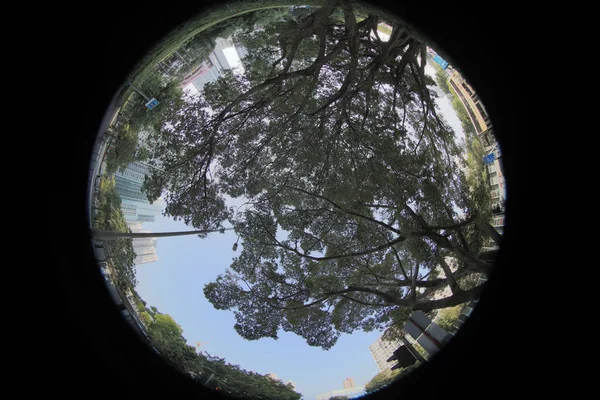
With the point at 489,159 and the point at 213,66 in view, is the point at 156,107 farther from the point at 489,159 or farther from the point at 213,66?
the point at 489,159

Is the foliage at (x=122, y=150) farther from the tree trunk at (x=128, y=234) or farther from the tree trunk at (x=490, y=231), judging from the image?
the tree trunk at (x=490, y=231)

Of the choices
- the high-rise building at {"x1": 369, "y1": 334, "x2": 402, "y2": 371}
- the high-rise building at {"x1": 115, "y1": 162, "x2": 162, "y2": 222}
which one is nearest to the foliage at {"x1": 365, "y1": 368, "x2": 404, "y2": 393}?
the high-rise building at {"x1": 369, "y1": 334, "x2": 402, "y2": 371}

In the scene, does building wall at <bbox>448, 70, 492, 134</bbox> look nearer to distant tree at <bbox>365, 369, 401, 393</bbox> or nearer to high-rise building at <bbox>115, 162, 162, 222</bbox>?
distant tree at <bbox>365, 369, 401, 393</bbox>

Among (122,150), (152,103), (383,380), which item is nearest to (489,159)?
(383,380)

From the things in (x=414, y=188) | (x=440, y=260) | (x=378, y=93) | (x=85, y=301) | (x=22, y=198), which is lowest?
(x=440, y=260)

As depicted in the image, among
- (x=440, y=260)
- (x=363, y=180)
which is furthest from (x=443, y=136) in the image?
(x=440, y=260)

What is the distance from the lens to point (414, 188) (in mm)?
6988

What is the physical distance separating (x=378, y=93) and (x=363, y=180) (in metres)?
2.20

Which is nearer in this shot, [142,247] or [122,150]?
[122,150]

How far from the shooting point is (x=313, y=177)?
7.79m

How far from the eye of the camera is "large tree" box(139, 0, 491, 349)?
6.92 meters

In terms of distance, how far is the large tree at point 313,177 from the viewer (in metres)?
6.92

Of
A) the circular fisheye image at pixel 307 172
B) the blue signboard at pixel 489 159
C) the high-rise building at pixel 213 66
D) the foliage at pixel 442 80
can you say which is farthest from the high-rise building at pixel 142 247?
the foliage at pixel 442 80

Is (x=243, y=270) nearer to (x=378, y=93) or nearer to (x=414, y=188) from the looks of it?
(x=414, y=188)
